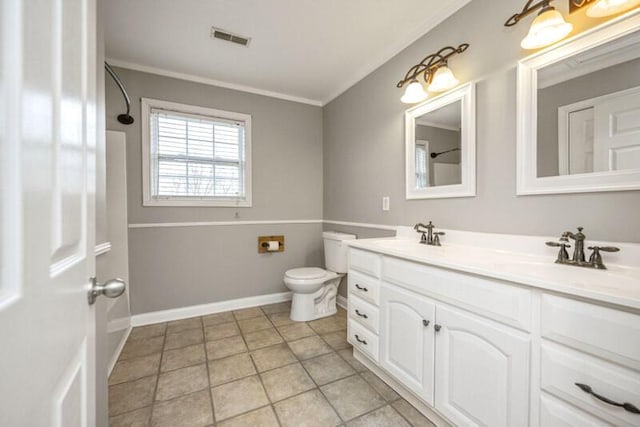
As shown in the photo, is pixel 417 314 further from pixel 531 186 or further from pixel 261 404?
pixel 261 404

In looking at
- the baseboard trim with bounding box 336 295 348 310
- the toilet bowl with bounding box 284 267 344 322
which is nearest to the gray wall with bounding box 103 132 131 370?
the toilet bowl with bounding box 284 267 344 322

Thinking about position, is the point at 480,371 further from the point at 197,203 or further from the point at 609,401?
the point at 197,203

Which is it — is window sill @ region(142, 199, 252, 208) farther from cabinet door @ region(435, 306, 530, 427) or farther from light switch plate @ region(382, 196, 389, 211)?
cabinet door @ region(435, 306, 530, 427)

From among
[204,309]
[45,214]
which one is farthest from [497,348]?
[204,309]

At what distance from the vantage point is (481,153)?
5.12ft

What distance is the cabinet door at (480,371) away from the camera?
95 cm

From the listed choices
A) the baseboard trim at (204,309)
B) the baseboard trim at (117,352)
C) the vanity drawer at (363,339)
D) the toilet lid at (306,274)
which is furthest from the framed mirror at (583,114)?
the baseboard trim at (117,352)

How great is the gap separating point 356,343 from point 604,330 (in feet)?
4.32

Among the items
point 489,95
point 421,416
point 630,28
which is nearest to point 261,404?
point 421,416

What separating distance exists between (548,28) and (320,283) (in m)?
2.20

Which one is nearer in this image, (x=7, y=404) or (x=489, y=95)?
(x=7, y=404)

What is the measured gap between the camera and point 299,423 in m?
1.33

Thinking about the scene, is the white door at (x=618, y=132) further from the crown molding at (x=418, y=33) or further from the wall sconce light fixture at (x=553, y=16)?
the crown molding at (x=418, y=33)

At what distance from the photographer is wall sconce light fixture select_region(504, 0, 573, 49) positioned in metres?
1.15
